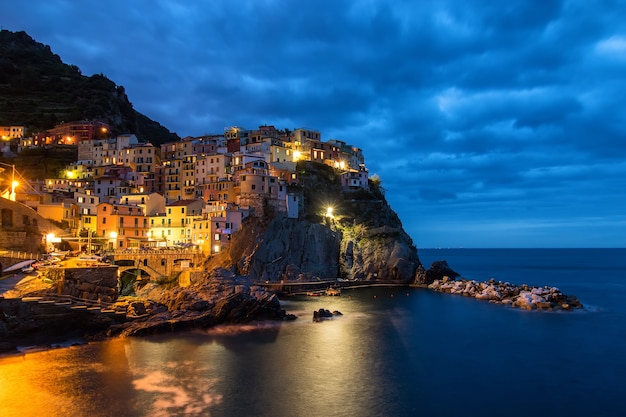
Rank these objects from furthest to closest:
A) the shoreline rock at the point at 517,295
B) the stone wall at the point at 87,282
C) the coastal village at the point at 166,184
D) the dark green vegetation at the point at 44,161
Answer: the dark green vegetation at the point at 44,161 → the coastal village at the point at 166,184 → the shoreline rock at the point at 517,295 → the stone wall at the point at 87,282

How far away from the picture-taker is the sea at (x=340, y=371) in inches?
865

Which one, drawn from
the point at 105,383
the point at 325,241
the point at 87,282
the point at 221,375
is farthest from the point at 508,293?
the point at 105,383

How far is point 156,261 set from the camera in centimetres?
5444

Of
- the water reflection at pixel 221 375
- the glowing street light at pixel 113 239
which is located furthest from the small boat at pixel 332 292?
the glowing street light at pixel 113 239

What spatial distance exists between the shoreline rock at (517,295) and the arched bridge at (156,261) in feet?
117

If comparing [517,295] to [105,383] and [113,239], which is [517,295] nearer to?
[105,383]

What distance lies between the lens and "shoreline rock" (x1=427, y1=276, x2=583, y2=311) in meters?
49.5

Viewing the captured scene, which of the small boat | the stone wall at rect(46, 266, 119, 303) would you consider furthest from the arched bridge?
the small boat

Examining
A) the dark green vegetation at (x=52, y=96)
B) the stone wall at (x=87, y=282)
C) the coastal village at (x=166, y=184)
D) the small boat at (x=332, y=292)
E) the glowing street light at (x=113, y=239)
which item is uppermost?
the dark green vegetation at (x=52, y=96)

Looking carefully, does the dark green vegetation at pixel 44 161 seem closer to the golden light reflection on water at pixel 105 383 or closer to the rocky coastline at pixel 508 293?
the golden light reflection on water at pixel 105 383

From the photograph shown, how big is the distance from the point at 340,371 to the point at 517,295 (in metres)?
34.9

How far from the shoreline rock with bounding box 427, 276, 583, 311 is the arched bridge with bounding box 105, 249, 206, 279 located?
117 ft

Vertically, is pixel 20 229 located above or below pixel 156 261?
above

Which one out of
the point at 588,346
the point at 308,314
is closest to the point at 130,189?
the point at 308,314
